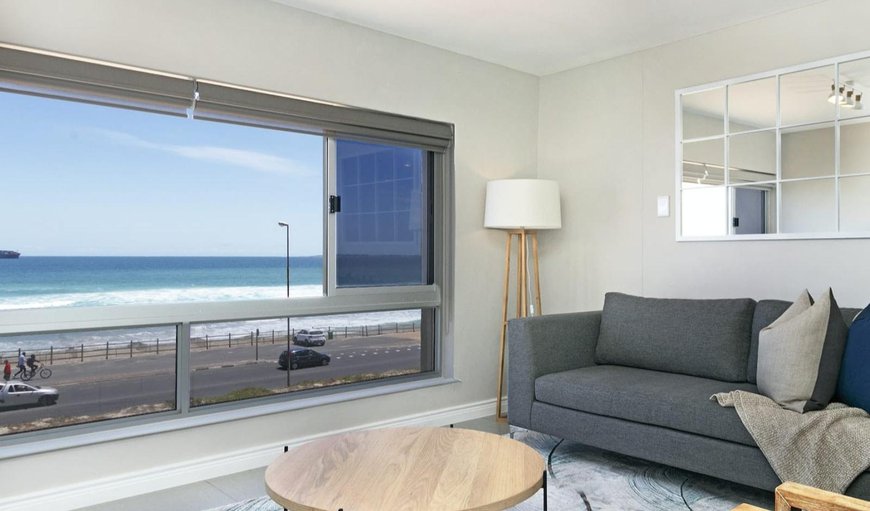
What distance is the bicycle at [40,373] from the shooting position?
283cm

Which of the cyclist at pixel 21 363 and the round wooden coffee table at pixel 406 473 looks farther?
the cyclist at pixel 21 363

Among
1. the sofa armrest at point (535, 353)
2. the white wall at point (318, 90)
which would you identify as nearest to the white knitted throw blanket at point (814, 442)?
the sofa armrest at point (535, 353)

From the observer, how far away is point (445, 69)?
4094 millimetres

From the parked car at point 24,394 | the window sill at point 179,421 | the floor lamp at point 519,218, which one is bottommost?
the window sill at point 179,421

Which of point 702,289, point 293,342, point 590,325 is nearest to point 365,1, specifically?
point 293,342

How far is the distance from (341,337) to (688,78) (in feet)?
8.44

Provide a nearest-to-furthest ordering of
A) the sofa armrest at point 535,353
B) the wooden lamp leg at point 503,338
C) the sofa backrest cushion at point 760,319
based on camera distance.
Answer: the sofa backrest cushion at point 760,319, the sofa armrest at point 535,353, the wooden lamp leg at point 503,338

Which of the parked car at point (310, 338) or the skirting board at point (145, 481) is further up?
the parked car at point (310, 338)

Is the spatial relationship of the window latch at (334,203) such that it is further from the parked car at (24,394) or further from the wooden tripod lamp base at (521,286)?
the parked car at (24,394)

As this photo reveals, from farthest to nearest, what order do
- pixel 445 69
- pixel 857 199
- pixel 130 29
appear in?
1. pixel 445 69
2. pixel 857 199
3. pixel 130 29

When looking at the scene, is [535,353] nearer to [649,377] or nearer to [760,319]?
[649,377]

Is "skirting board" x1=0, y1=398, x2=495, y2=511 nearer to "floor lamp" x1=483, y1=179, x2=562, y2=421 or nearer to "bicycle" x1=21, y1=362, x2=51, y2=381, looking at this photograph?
"bicycle" x1=21, y1=362, x2=51, y2=381

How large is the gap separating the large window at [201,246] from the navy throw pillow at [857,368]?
2193 millimetres

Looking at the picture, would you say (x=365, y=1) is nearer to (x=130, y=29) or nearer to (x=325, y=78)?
(x=325, y=78)
